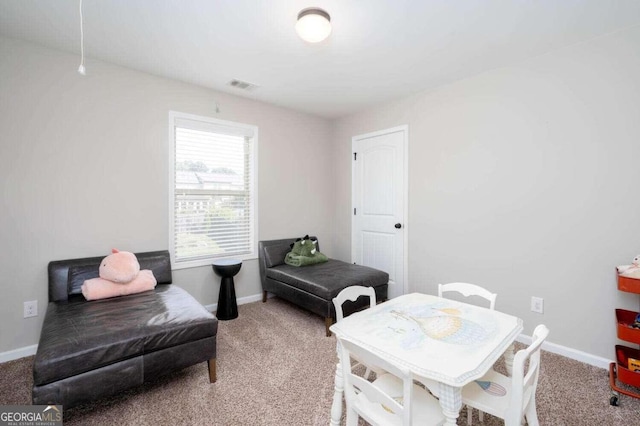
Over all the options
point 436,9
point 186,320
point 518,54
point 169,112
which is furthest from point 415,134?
point 186,320

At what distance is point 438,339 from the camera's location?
1366 mm

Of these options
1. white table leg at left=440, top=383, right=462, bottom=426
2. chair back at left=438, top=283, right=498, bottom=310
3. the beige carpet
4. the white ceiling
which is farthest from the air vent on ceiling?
white table leg at left=440, top=383, right=462, bottom=426

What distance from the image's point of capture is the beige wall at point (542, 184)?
7.26ft

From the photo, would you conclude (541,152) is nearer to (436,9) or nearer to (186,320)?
(436,9)

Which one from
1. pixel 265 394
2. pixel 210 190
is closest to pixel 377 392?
pixel 265 394

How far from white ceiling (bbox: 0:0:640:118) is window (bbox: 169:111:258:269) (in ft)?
1.98

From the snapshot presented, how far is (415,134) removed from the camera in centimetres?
347

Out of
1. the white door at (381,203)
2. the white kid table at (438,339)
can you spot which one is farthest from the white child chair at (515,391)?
the white door at (381,203)

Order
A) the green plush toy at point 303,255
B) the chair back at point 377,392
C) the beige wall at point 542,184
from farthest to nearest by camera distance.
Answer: the green plush toy at point 303,255 → the beige wall at point 542,184 → the chair back at point 377,392

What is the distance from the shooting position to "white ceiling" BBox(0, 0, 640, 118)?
1.96 metres

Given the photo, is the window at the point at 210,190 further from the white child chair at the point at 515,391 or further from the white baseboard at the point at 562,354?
the white child chair at the point at 515,391

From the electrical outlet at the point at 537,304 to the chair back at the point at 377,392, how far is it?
1879mm

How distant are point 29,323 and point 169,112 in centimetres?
223

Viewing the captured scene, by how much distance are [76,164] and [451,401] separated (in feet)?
10.7
